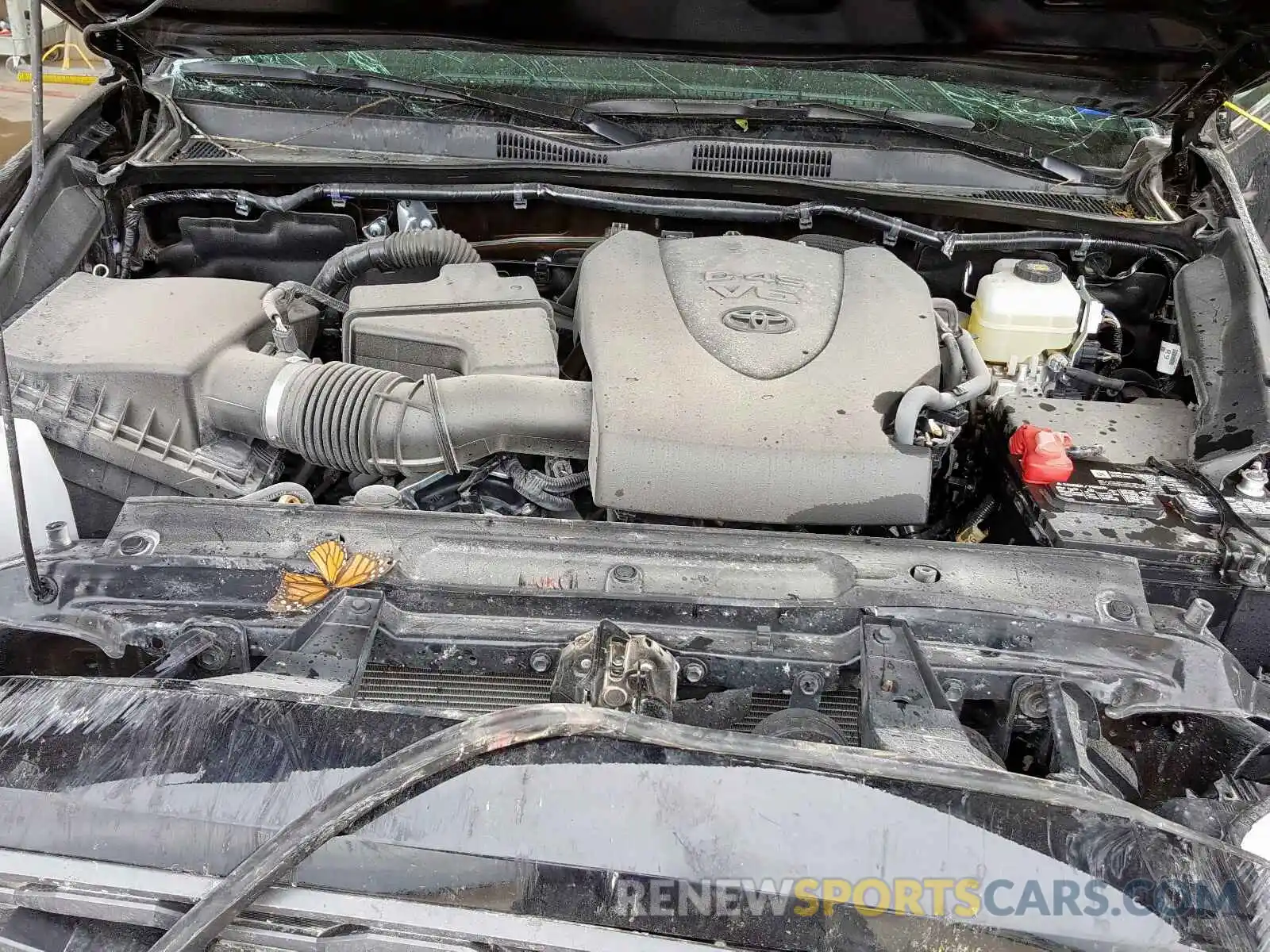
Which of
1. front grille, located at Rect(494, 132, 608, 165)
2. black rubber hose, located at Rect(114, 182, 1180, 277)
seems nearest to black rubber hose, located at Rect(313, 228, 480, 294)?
black rubber hose, located at Rect(114, 182, 1180, 277)

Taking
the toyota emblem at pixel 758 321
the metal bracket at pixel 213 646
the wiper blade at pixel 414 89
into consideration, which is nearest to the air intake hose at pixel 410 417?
the toyota emblem at pixel 758 321

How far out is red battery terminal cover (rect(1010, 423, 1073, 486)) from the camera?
1449 millimetres

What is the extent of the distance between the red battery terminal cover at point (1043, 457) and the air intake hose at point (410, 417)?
0.75 m

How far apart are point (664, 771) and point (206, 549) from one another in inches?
29.7

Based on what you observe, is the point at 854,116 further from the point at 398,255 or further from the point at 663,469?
the point at 663,469

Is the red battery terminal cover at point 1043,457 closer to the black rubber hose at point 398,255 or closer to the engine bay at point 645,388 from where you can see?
the engine bay at point 645,388

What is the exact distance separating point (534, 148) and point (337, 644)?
1.42 meters

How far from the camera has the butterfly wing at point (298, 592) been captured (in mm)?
1169

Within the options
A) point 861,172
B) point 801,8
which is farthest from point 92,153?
point 861,172

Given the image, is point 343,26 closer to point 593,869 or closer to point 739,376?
point 739,376

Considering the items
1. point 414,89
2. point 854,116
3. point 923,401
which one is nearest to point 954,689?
point 923,401

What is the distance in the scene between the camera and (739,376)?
1.45 metres

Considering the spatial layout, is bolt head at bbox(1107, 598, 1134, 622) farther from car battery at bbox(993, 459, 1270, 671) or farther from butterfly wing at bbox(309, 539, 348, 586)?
butterfly wing at bbox(309, 539, 348, 586)

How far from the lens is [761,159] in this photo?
82.0 inches
